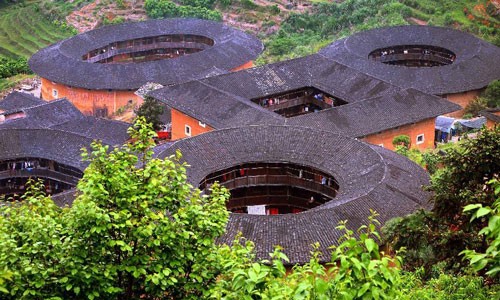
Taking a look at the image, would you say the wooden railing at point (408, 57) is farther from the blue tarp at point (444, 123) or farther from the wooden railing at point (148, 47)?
the wooden railing at point (148, 47)

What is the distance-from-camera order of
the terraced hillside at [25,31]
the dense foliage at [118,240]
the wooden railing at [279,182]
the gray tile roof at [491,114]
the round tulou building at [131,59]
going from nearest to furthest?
the dense foliage at [118,240] < the wooden railing at [279,182] < the gray tile roof at [491,114] < the round tulou building at [131,59] < the terraced hillside at [25,31]

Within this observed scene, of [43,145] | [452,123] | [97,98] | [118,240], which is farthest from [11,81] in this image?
[118,240]

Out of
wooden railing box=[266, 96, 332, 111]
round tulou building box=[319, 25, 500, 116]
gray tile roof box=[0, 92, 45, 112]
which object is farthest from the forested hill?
wooden railing box=[266, 96, 332, 111]

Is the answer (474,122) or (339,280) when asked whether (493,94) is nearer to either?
(474,122)

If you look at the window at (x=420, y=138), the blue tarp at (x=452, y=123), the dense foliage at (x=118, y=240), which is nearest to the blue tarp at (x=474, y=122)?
the blue tarp at (x=452, y=123)

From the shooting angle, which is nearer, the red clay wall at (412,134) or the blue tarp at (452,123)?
the red clay wall at (412,134)
